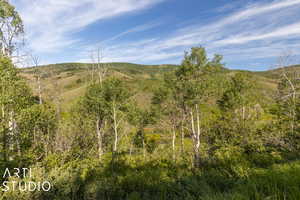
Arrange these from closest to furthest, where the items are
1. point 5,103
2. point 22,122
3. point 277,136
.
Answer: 1. point 5,103
2. point 22,122
3. point 277,136

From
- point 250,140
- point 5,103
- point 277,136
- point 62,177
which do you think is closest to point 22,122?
point 5,103

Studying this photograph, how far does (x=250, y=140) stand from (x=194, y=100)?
11.1 m

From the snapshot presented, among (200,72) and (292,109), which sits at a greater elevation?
(200,72)

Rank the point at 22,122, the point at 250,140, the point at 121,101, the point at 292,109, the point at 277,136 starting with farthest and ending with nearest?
1. the point at 121,101
2. the point at 250,140
3. the point at 277,136
4. the point at 292,109
5. the point at 22,122

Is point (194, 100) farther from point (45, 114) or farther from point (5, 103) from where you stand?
point (5, 103)

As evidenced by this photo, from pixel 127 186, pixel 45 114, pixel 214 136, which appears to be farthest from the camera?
pixel 214 136

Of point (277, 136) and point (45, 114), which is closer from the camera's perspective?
point (45, 114)

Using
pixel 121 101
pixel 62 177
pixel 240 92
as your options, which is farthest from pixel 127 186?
pixel 240 92

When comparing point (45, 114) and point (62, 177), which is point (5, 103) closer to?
point (45, 114)

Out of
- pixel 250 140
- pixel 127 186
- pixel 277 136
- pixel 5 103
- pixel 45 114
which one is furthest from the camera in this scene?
pixel 250 140

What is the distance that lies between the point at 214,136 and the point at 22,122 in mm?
28268

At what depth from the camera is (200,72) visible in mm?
20109

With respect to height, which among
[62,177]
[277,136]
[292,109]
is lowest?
[277,136]

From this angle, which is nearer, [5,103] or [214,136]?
[5,103]
